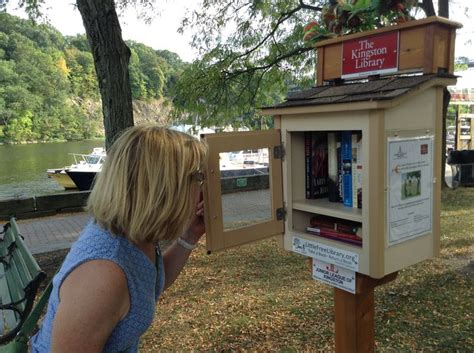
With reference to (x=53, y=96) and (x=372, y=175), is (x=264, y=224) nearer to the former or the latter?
(x=372, y=175)

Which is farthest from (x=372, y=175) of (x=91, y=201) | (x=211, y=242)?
(x=91, y=201)

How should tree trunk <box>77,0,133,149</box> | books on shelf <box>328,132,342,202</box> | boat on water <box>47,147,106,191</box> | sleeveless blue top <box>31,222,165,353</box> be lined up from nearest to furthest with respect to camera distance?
sleeveless blue top <box>31,222,165,353</box> → books on shelf <box>328,132,342,202</box> → tree trunk <box>77,0,133,149</box> → boat on water <box>47,147,106,191</box>

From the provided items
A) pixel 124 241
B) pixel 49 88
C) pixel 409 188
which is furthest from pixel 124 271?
pixel 49 88

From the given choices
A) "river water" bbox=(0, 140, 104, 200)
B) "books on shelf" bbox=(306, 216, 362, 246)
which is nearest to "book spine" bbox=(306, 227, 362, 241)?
"books on shelf" bbox=(306, 216, 362, 246)

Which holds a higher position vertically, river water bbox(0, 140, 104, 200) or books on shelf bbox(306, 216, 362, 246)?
books on shelf bbox(306, 216, 362, 246)

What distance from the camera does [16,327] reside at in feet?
8.09

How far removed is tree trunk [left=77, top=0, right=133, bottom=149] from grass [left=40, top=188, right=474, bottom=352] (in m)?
1.79

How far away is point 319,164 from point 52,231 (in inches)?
261

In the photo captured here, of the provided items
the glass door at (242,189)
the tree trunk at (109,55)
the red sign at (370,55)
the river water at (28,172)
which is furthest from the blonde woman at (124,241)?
the river water at (28,172)

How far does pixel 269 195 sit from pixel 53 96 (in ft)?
230

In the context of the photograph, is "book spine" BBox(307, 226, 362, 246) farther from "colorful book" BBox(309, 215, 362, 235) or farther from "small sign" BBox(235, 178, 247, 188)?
"small sign" BBox(235, 178, 247, 188)

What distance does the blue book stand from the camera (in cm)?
179

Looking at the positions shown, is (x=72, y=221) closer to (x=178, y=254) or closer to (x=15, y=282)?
(x=15, y=282)

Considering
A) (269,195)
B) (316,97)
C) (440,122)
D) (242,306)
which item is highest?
(316,97)
